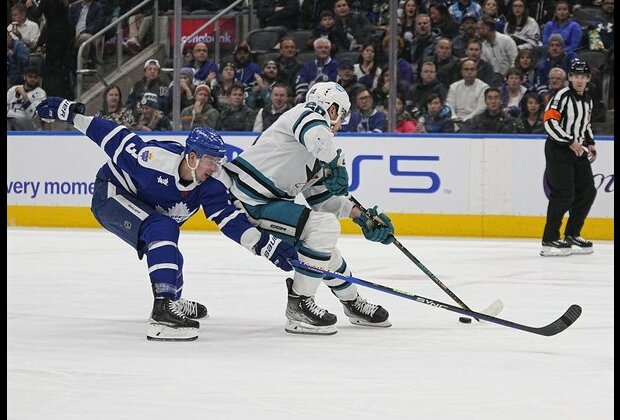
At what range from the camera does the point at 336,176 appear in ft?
16.5

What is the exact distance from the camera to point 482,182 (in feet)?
32.4

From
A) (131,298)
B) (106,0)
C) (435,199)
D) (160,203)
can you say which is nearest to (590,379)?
(160,203)

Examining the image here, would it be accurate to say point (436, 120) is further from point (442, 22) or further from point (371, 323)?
point (371, 323)

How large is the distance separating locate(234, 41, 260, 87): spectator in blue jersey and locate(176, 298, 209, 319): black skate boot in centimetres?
538

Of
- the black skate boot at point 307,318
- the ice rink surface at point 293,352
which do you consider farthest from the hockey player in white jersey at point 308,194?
the ice rink surface at point 293,352

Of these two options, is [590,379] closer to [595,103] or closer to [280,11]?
[595,103]

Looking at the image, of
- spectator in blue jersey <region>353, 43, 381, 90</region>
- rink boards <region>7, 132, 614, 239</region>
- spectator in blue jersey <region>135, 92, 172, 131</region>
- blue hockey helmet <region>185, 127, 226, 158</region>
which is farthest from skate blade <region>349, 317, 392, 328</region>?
spectator in blue jersey <region>135, 92, 172, 131</region>

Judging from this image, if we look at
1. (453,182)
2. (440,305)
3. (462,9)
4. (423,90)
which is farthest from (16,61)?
(440,305)

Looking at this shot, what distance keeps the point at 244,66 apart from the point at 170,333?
620 cm

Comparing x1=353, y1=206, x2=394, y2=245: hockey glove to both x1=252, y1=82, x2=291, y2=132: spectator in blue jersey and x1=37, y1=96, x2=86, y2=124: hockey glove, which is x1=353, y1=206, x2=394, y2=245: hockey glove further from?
x1=252, y1=82, x2=291, y2=132: spectator in blue jersey

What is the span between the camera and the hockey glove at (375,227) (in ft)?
17.1

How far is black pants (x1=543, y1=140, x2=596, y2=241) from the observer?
8.64 meters

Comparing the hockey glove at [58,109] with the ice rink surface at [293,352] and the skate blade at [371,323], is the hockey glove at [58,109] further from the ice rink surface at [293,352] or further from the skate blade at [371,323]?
the skate blade at [371,323]

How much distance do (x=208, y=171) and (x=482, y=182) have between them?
17.2 feet
